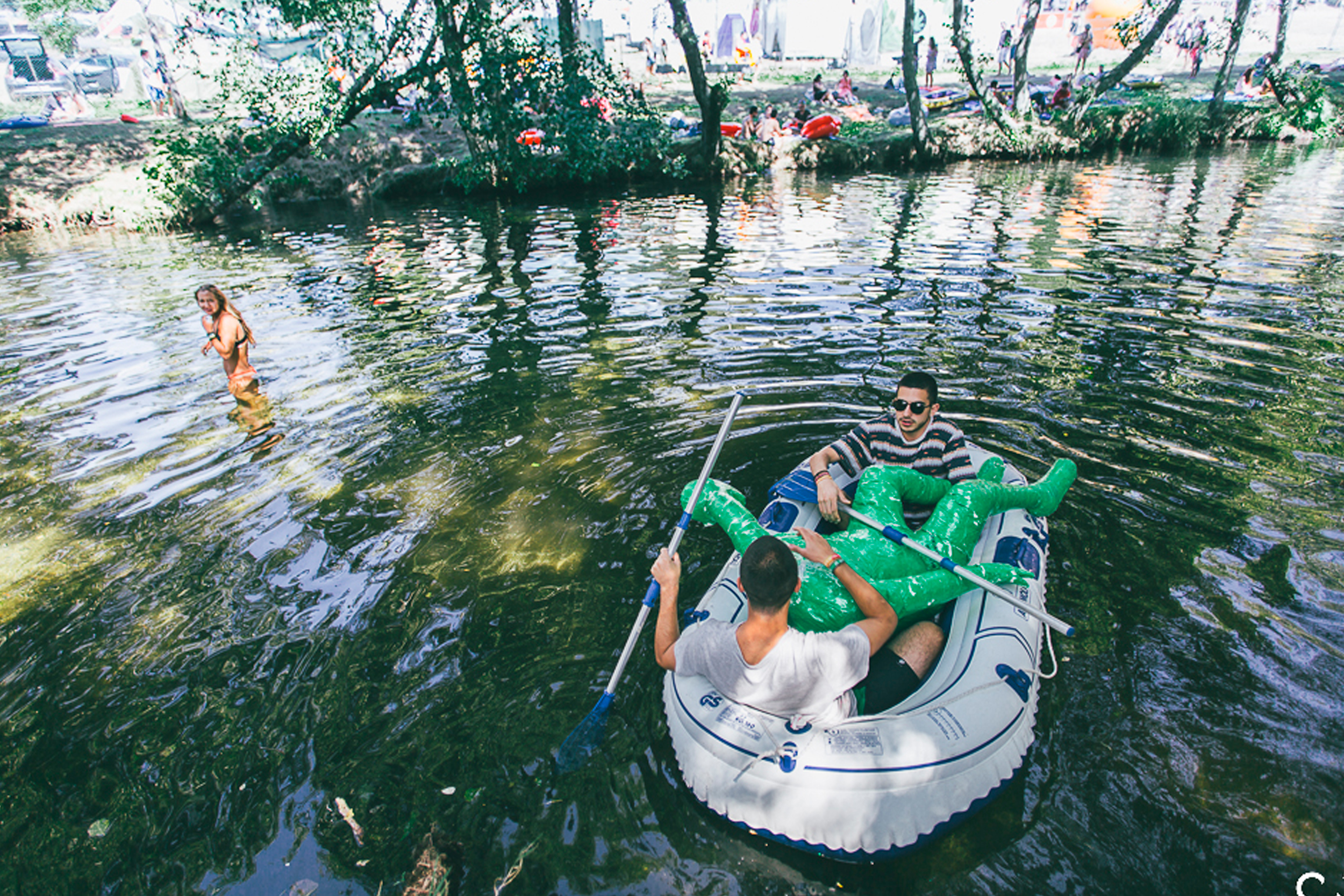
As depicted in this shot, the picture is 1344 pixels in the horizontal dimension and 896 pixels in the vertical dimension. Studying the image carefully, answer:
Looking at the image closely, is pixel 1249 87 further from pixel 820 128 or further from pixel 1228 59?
pixel 820 128

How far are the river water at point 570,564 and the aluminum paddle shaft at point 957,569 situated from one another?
0.50 metres

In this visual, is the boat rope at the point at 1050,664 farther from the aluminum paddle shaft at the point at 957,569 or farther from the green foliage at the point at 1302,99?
the green foliage at the point at 1302,99

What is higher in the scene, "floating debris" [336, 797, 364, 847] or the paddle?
the paddle

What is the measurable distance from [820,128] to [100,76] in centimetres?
3378

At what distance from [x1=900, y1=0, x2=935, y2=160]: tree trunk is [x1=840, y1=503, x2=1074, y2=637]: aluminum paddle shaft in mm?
21821

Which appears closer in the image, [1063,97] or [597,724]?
[597,724]

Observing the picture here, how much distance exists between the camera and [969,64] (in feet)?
72.0

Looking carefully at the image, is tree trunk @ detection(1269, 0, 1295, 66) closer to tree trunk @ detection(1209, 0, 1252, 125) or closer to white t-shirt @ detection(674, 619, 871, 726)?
tree trunk @ detection(1209, 0, 1252, 125)

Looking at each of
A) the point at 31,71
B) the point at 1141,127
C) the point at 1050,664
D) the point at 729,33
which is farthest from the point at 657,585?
the point at 31,71

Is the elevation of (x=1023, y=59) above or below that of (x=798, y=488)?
above

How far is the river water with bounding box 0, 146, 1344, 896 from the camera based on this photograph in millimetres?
2938

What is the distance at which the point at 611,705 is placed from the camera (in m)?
3.58

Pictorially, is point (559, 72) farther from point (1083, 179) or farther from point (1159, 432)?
point (1159, 432)

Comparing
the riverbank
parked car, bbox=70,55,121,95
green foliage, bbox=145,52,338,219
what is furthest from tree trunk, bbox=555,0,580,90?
parked car, bbox=70,55,121,95
